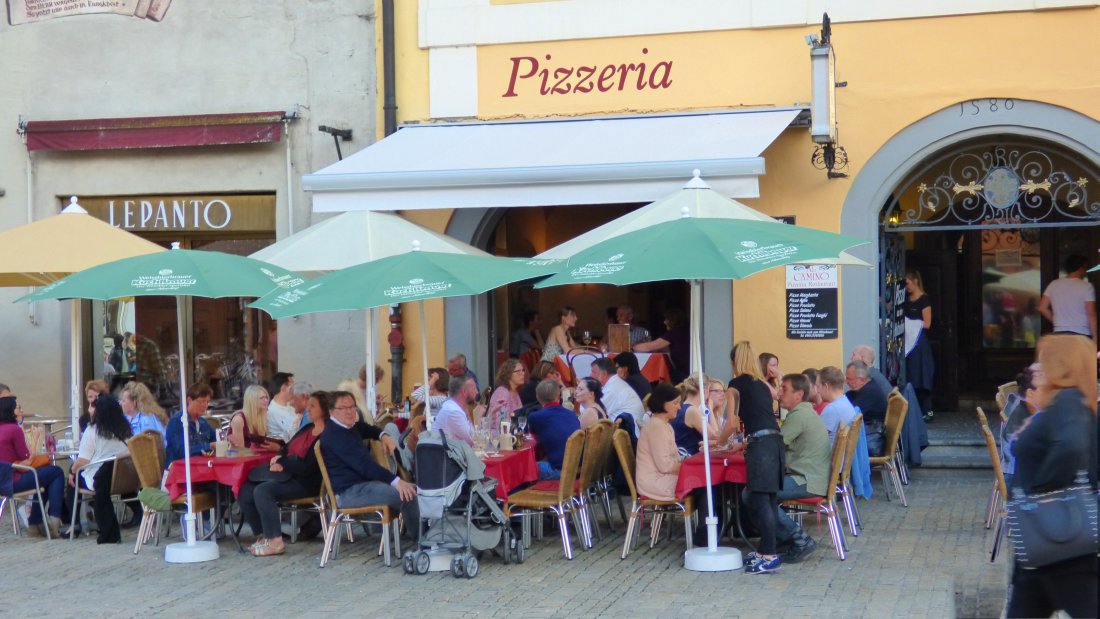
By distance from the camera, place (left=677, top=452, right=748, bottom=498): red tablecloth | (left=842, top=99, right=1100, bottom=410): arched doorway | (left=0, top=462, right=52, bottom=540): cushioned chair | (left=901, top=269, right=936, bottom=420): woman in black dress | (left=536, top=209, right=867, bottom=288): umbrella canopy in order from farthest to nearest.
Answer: (left=901, top=269, right=936, bottom=420): woman in black dress
(left=842, top=99, right=1100, bottom=410): arched doorway
(left=0, top=462, right=52, bottom=540): cushioned chair
(left=677, top=452, right=748, bottom=498): red tablecloth
(left=536, top=209, right=867, bottom=288): umbrella canopy

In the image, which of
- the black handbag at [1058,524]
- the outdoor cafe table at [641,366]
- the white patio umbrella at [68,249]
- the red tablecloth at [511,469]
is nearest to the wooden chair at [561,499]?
the red tablecloth at [511,469]

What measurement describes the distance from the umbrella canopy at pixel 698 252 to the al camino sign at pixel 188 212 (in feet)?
19.7

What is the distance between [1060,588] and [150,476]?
688 centimetres

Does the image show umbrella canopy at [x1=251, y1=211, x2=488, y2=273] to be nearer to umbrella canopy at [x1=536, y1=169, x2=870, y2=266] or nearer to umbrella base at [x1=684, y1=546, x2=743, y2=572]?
umbrella canopy at [x1=536, y1=169, x2=870, y2=266]

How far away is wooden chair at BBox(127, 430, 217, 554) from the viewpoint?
31.7ft

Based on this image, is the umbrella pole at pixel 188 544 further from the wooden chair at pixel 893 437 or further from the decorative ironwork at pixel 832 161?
the decorative ironwork at pixel 832 161

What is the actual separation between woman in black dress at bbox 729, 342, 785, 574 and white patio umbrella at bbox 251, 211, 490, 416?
8.66ft

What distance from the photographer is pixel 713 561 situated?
8516mm

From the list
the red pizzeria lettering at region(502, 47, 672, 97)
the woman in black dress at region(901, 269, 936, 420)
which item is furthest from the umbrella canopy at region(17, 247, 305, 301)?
the woman in black dress at region(901, 269, 936, 420)

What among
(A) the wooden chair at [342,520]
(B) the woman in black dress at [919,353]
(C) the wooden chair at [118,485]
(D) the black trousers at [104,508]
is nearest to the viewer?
(A) the wooden chair at [342,520]

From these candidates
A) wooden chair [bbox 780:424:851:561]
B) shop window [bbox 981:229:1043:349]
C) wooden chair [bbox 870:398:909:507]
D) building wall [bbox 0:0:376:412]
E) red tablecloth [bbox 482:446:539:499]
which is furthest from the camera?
shop window [bbox 981:229:1043:349]

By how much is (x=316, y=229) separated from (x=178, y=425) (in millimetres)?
1888

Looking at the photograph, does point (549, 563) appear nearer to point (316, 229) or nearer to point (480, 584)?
point (480, 584)

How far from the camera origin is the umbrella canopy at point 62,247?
10953 millimetres
